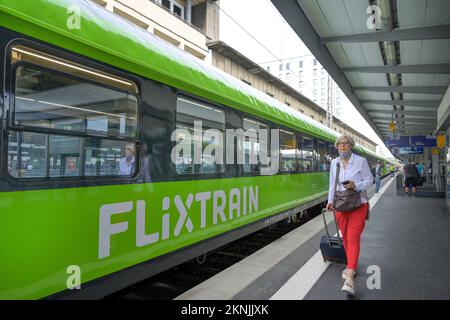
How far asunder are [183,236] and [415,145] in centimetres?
2129

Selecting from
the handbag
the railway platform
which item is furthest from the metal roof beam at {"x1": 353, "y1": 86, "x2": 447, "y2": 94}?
the handbag

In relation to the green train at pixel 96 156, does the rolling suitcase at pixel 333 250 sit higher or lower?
lower

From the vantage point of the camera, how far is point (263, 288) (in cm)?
382

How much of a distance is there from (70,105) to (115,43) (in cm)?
78

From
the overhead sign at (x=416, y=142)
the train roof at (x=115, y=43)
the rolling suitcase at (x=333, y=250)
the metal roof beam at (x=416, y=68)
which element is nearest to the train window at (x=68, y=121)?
the train roof at (x=115, y=43)

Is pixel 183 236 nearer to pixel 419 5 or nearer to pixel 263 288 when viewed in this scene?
Answer: pixel 263 288

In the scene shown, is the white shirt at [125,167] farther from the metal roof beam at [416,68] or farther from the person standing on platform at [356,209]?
the metal roof beam at [416,68]

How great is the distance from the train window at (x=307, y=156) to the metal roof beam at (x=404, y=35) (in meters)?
2.65

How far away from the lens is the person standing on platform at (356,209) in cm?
373

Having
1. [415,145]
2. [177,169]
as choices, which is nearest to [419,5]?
[177,169]

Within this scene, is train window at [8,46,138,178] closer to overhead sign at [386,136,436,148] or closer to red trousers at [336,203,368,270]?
red trousers at [336,203,368,270]

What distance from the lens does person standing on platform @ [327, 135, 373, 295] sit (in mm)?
3732

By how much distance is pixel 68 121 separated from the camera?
2.72 meters
